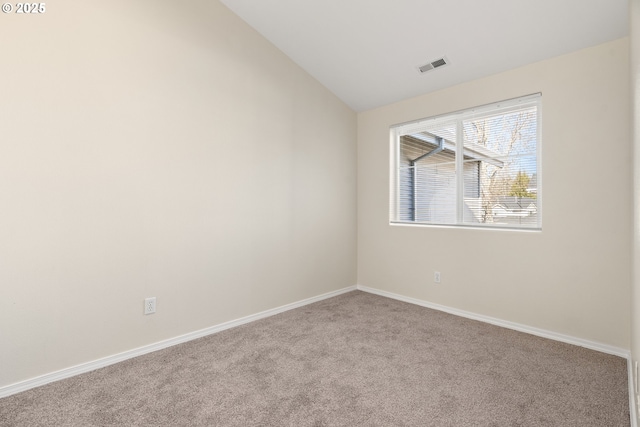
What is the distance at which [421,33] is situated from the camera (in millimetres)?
2764

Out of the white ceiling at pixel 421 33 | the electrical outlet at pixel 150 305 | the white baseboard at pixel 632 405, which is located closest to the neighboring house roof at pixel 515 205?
the white ceiling at pixel 421 33

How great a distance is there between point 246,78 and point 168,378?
2609 millimetres

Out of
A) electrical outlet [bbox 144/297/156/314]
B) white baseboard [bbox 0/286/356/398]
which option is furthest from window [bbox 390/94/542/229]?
electrical outlet [bbox 144/297/156/314]

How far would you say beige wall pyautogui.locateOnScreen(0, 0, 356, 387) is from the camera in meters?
2.00

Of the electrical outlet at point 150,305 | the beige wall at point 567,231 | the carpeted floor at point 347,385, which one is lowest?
the carpeted floor at point 347,385

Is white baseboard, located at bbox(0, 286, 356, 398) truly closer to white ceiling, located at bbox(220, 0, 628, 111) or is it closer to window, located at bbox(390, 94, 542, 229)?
window, located at bbox(390, 94, 542, 229)

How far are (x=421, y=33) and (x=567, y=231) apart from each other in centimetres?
205

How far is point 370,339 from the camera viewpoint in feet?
9.00

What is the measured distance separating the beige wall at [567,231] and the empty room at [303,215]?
0.02 meters

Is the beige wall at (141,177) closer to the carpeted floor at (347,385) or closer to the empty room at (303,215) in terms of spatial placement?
the empty room at (303,215)

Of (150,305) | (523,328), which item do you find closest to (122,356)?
(150,305)

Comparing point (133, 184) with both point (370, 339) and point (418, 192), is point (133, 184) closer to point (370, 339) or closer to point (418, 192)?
point (370, 339)

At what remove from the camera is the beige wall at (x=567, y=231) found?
7.95 ft

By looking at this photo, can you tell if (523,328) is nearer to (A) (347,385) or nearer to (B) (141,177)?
(A) (347,385)
